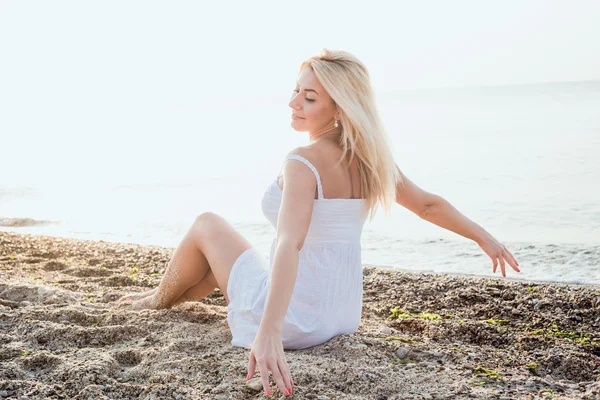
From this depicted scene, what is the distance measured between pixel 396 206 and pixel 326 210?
6.62 m

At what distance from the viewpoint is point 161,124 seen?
31.4 meters

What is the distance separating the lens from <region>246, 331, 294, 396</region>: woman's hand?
7.04ft

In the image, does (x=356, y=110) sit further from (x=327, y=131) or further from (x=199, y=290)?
(x=199, y=290)

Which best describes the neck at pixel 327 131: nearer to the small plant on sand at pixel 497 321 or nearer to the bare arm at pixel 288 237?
the bare arm at pixel 288 237

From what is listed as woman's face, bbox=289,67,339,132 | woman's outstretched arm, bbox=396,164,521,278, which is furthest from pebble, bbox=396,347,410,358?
woman's face, bbox=289,67,339,132

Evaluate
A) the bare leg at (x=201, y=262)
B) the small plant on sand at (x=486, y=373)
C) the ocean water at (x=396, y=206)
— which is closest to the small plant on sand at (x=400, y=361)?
the small plant on sand at (x=486, y=373)

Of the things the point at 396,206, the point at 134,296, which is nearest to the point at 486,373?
the point at 134,296

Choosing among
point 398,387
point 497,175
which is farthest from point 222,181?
point 398,387

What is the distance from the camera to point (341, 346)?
312 centimetres

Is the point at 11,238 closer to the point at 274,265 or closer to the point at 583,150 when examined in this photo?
the point at 274,265

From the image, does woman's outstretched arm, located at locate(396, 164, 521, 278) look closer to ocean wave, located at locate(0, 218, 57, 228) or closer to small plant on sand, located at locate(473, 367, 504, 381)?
small plant on sand, located at locate(473, 367, 504, 381)

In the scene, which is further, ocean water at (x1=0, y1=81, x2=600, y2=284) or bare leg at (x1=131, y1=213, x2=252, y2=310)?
ocean water at (x1=0, y1=81, x2=600, y2=284)

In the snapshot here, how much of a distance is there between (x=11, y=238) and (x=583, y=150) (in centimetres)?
1340

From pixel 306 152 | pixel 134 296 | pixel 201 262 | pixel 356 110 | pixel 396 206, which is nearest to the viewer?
pixel 306 152
